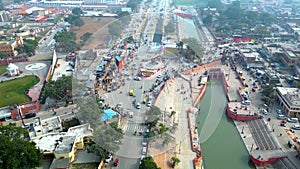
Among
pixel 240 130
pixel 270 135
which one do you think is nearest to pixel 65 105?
pixel 240 130

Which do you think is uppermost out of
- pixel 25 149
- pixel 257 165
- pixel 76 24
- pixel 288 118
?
pixel 76 24

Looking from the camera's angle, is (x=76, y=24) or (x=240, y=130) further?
(x=76, y=24)

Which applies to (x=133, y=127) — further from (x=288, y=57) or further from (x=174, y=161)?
(x=288, y=57)

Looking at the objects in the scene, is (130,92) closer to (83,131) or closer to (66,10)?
(83,131)

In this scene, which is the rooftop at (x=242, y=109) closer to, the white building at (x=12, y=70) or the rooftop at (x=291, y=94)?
the rooftop at (x=291, y=94)

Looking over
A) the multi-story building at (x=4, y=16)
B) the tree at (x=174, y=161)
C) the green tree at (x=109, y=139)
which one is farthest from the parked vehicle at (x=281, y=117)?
the multi-story building at (x=4, y=16)

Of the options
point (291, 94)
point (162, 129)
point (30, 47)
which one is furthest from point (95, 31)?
point (291, 94)
